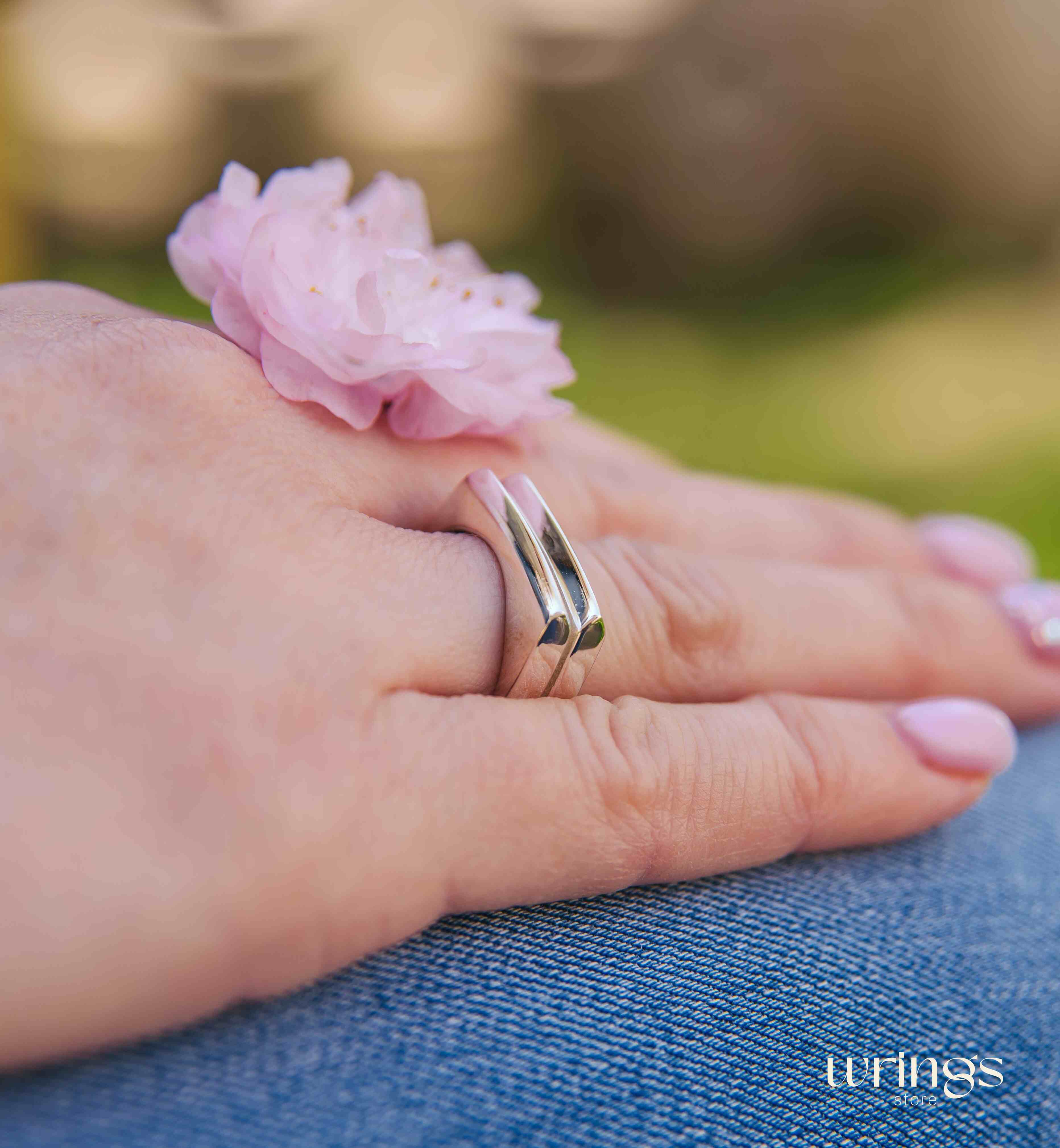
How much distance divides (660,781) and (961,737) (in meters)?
0.41

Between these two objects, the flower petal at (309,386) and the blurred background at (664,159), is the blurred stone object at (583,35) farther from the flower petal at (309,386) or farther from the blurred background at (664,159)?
the flower petal at (309,386)

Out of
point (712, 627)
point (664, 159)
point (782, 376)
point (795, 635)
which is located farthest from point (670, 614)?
point (664, 159)

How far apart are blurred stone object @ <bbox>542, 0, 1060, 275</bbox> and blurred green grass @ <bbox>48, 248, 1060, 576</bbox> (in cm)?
45

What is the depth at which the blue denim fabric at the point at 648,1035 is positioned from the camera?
677 mm

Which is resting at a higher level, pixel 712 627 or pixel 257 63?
pixel 257 63

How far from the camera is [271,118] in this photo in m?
5.67

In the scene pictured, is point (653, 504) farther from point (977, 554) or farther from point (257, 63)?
point (257, 63)

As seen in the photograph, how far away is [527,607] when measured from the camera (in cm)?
92

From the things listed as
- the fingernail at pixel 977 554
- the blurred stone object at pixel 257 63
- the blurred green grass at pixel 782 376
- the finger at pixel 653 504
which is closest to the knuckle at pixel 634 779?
the finger at pixel 653 504

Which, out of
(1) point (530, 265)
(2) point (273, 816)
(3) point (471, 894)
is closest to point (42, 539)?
(2) point (273, 816)

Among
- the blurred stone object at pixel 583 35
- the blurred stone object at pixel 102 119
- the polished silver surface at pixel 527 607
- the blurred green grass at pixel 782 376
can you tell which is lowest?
the polished silver surface at pixel 527 607

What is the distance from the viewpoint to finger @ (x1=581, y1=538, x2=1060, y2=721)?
111 centimetres

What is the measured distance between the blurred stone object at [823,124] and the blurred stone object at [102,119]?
2.15 metres

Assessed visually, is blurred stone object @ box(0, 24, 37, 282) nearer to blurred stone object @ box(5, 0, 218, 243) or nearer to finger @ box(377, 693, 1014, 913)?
blurred stone object @ box(5, 0, 218, 243)
